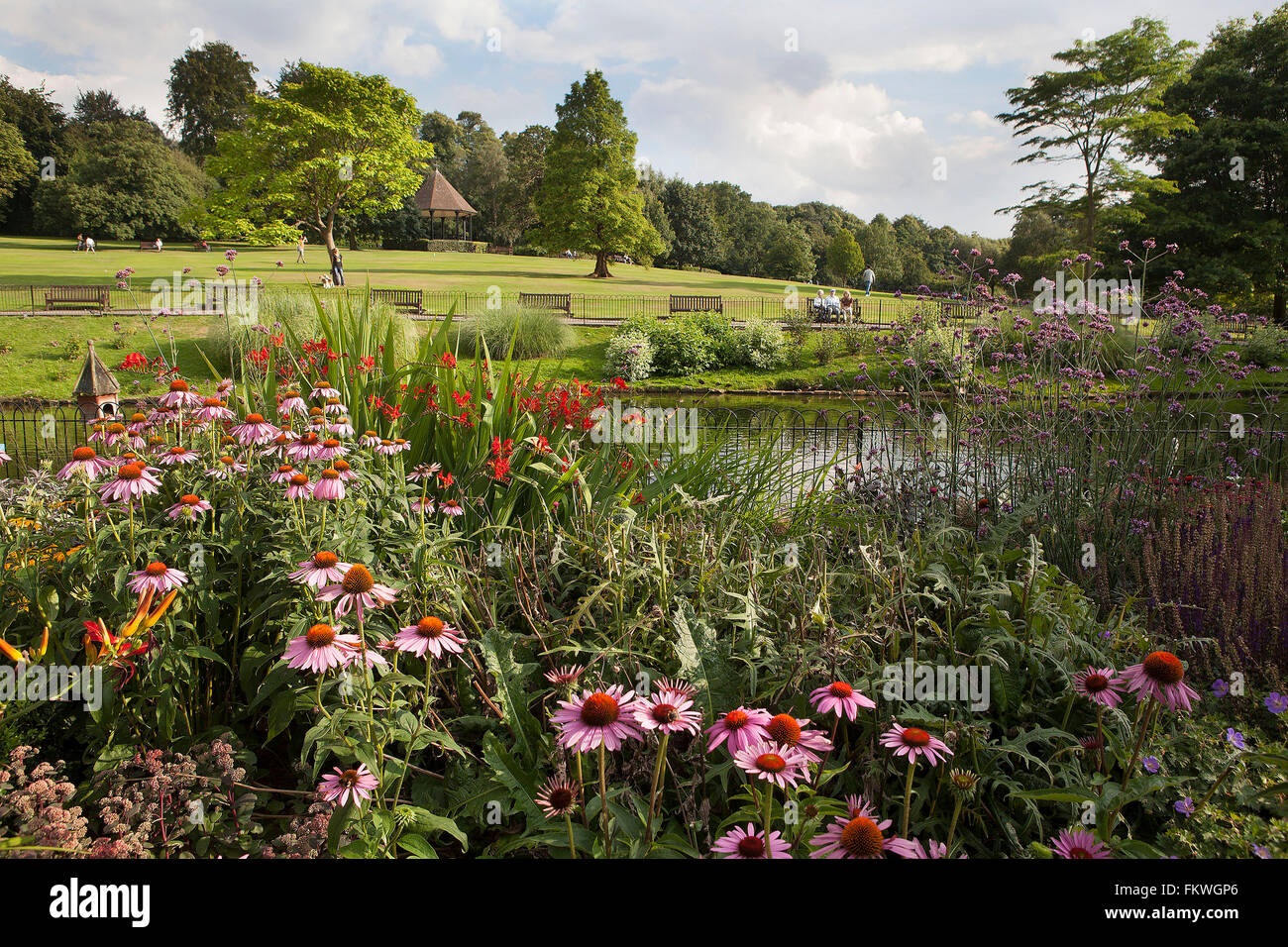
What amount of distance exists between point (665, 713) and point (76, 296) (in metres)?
27.5

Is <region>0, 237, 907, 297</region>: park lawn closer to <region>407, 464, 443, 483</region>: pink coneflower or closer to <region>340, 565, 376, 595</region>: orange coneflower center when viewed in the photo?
<region>407, 464, 443, 483</region>: pink coneflower

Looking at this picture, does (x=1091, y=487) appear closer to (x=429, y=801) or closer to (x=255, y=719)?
(x=429, y=801)

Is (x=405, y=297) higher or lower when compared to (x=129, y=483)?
higher

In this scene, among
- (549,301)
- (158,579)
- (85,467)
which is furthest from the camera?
(549,301)

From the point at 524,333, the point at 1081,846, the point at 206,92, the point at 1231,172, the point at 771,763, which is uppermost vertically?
the point at 206,92

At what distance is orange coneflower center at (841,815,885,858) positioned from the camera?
1.16m

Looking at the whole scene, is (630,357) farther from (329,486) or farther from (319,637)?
(319,637)

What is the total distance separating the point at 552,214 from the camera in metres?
36.9

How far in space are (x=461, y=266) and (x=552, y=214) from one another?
23.0 feet

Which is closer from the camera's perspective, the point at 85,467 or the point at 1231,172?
the point at 85,467

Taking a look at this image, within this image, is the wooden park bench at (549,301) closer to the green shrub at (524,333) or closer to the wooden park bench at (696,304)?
the wooden park bench at (696,304)

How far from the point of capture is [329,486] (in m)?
1.99

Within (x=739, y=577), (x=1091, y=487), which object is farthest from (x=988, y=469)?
(x=739, y=577)

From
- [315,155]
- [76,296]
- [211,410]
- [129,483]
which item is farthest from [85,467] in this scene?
[315,155]
